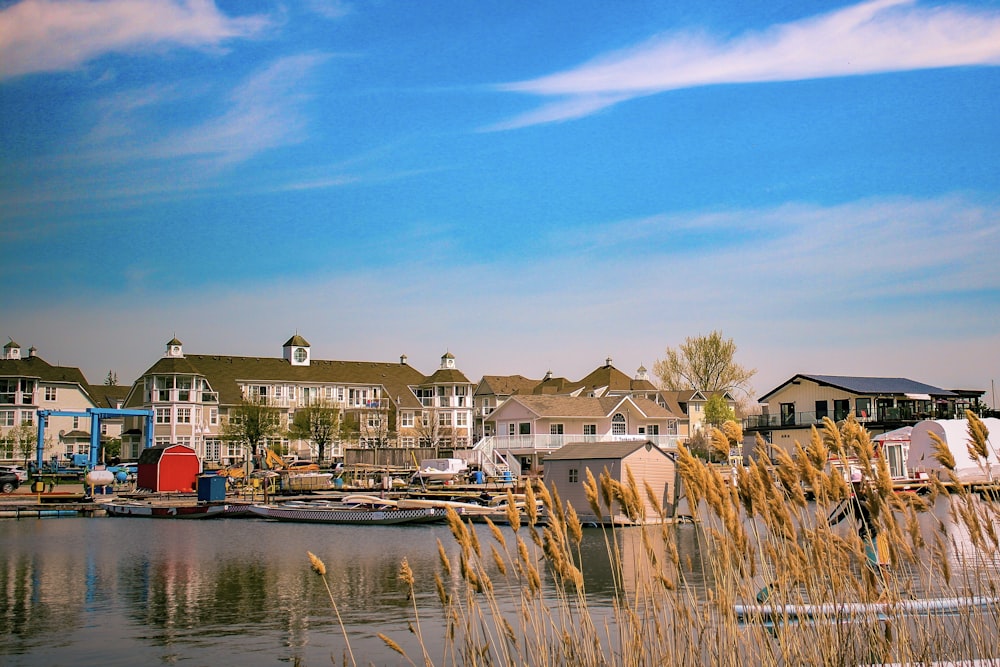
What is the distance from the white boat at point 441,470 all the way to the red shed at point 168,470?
14535mm

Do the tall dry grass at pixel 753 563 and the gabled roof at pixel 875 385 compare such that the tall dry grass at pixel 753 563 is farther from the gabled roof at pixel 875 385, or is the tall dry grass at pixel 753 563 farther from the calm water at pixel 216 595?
the gabled roof at pixel 875 385

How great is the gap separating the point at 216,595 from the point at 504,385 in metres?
91.7

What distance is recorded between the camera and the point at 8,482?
61406 millimetres

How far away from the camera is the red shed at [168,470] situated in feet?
205

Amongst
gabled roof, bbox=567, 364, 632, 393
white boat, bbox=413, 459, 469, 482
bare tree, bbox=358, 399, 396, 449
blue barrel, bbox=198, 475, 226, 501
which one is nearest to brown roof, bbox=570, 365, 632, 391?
gabled roof, bbox=567, 364, 632, 393

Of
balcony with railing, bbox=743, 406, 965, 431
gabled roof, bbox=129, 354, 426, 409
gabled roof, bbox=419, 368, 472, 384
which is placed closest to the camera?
balcony with railing, bbox=743, 406, 965, 431

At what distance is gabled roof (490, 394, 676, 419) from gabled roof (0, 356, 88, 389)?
4639cm

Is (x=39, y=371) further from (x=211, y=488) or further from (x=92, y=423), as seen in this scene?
(x=211, y=488)

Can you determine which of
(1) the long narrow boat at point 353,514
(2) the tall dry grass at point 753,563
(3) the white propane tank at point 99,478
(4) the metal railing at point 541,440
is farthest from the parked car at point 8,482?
(2) the tall dry grass at point 753,563

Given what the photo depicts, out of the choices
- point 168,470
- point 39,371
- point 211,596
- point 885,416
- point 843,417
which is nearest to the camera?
point 211,596

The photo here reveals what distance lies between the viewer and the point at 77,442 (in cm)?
9550

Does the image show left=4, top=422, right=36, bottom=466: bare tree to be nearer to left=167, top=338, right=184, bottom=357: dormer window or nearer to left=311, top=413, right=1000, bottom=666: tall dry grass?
left=167, top=338, right=184, bottom=357: dormer window

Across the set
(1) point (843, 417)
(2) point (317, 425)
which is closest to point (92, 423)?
(2) point (317, 425)

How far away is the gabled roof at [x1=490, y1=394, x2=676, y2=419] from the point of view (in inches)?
2918
